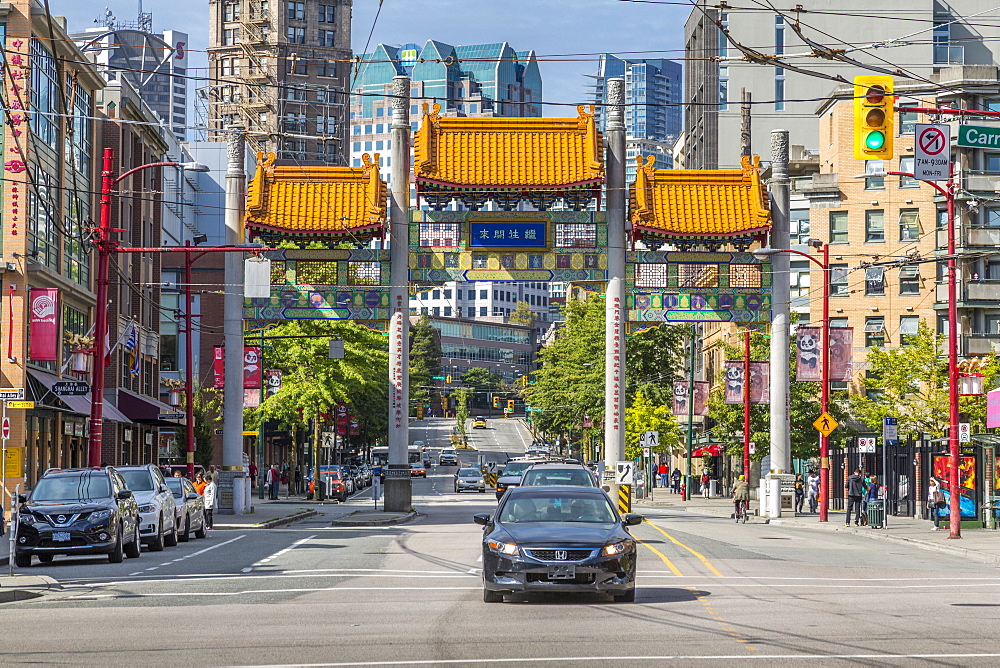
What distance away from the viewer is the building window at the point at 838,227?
237 feet

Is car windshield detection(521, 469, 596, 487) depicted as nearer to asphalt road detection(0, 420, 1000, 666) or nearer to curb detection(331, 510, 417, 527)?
asphalt road detection(0, 420, 1000, 666)

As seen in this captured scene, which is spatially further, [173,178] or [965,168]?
[173,178]

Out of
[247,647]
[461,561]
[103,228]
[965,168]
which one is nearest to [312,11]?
[965,168]

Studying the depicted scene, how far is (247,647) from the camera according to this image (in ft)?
44.4

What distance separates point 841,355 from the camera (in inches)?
1766

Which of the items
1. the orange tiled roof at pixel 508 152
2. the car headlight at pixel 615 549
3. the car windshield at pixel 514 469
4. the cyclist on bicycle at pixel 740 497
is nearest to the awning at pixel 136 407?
the car windshield at pixel 514 469

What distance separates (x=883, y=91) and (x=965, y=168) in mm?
52594

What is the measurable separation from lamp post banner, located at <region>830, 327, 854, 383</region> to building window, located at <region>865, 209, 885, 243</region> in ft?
90.6

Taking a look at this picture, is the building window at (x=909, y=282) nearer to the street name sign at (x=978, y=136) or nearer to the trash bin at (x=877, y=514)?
the trash bin at (x=877, y=514)

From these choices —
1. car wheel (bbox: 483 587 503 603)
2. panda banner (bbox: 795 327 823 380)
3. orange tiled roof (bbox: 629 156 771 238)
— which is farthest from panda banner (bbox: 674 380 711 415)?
car wheel (bbox: 483 587 503 603)

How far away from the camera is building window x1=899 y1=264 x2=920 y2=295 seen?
70625 millimetres

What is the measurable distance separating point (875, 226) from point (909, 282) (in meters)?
3.36

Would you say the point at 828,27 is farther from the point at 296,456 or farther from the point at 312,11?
the point at 312,11

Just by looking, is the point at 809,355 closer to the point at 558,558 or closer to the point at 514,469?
the point at 514,469
